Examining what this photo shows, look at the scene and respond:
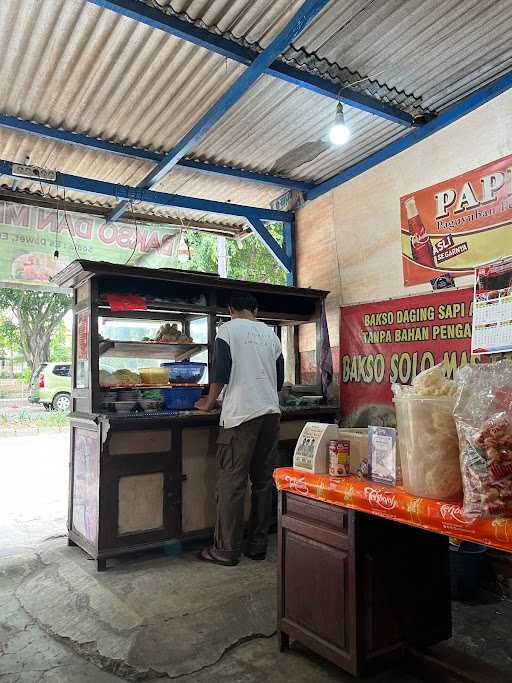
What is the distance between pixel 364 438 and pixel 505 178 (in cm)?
227

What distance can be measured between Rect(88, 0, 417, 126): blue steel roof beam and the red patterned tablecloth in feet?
8.56

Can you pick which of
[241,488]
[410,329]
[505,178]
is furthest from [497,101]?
[241,488]

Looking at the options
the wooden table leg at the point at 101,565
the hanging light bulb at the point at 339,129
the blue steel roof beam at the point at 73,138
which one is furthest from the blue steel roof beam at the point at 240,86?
the wooden table leg at the point at 101,565

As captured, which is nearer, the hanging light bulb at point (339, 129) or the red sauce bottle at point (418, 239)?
the hanging light bulb at point (339, 129)

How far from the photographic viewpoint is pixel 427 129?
421cm

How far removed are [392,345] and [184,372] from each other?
72.2 inches

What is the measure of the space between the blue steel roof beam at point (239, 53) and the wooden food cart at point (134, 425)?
1657mm

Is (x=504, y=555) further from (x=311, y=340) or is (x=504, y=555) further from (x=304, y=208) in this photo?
(x=304, y=208)

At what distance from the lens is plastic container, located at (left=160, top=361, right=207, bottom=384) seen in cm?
462

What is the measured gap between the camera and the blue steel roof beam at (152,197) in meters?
4.94

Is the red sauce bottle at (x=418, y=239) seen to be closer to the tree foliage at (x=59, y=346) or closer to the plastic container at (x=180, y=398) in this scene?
the plastic container at (x=180, y=398)

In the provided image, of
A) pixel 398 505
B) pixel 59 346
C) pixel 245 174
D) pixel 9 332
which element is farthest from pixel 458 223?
pixel 59 346

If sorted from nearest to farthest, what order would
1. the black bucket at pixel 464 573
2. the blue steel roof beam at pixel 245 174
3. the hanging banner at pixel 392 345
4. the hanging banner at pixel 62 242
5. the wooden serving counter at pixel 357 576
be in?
the wooden serving counter at pixel 357 576, the black bucket at pixel 464 573, the hanging banner at pixel 392 345, the blue steel roof beam at pixel 245 174, the hanging banner at pixel 62 242

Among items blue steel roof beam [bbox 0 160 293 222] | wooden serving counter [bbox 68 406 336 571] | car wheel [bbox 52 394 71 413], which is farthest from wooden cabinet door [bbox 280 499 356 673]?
car wheel [bbox 52 394 71 413]
